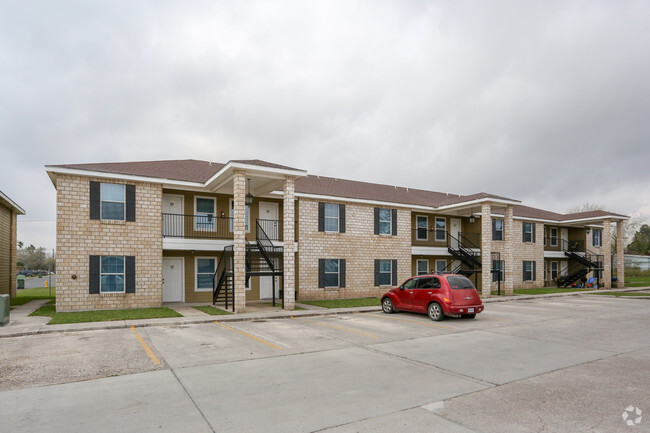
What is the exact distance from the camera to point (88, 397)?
605 cm

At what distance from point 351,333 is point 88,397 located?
691cm

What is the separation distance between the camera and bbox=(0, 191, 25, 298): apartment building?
22028mm

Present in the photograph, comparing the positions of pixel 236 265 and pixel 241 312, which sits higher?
pixel 236 265

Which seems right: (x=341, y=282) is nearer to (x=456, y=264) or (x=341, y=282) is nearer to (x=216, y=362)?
(x=456, y=264)

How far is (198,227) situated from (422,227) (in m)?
14.9

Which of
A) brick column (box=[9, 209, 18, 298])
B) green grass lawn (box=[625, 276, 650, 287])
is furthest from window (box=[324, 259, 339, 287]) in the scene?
green grass lawn (box=[625, 276, 650, 287])

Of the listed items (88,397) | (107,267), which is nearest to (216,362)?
(88,397)

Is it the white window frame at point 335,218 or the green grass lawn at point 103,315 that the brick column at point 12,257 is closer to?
the green grass lawn at point 103,315

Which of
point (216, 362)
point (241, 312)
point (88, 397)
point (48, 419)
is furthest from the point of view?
point (241, 312)

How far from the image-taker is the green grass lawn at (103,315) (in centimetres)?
1343

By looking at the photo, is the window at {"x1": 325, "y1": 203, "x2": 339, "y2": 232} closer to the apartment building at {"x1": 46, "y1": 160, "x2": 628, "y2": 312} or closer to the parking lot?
the apartment building at {"x1": 46, "y1": 160, "x2": 628, "y2": 312}

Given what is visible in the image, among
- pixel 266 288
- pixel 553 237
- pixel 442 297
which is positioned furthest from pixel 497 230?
pixel 442 297

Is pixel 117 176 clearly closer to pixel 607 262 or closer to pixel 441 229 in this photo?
pixel 441 229

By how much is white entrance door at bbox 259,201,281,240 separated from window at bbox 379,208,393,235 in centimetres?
643
